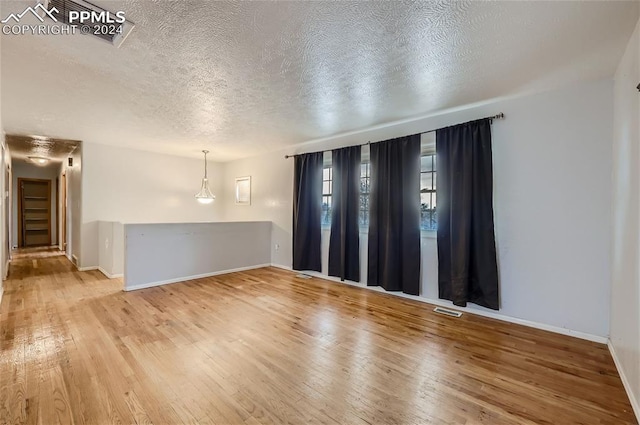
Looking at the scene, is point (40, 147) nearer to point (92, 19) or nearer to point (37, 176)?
point (37, 176)

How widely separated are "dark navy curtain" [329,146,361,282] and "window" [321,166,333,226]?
0.29 metres

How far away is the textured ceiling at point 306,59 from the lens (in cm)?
172

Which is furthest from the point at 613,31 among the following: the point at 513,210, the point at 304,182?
the point at 304,182

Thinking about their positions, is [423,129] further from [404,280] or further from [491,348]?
[491,348]

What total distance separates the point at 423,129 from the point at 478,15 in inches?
81.7

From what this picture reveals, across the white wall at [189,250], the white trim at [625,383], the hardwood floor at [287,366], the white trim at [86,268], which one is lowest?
the hardwood floor at [287,366]

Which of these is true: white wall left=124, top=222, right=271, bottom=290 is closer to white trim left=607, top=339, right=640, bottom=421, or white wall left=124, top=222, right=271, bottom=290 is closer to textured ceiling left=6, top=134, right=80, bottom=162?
textured ceiling left=6, top=134, right=80, bottom=162

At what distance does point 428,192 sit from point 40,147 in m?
7.39

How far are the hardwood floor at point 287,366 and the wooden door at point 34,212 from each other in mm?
7010

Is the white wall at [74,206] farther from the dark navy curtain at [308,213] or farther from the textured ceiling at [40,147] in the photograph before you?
the dark navy curtain at [308,213]

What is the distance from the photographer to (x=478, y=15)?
1.73m

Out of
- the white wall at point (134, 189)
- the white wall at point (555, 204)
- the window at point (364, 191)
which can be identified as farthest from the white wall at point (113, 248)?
the white wall at point (555, 204)

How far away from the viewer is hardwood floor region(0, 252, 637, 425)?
168 cm

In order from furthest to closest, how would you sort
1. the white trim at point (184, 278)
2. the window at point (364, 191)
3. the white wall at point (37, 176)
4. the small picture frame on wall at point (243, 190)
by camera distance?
the white wall at point (37, 176) → the small picture frame on wall at point (243, 190) → the window at point (364, 191) → the white trim at point (184, 278)
